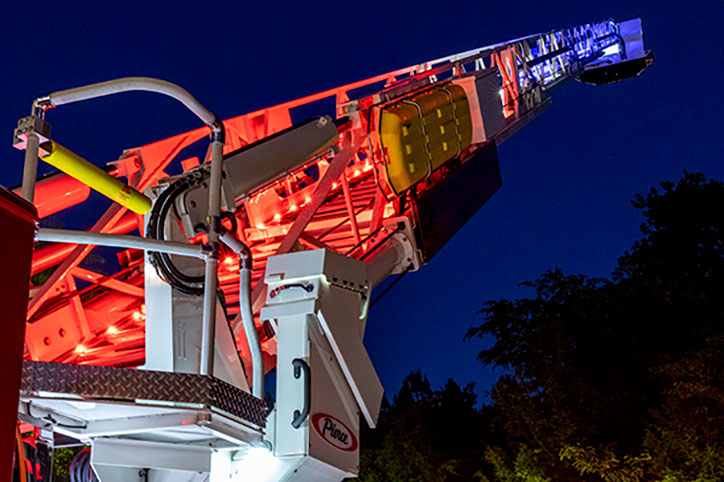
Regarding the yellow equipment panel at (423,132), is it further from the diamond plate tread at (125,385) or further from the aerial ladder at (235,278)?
the diamond plate tread at (125,385)

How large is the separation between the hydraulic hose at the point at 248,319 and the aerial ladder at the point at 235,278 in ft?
0.04

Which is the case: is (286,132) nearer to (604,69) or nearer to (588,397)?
(588,397)

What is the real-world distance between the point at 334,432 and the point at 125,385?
1621 millimetres

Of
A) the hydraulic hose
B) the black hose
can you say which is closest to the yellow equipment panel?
the black hose

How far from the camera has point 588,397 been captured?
56.2 feet

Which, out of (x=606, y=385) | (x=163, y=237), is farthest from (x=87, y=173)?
(x=606, y=385)

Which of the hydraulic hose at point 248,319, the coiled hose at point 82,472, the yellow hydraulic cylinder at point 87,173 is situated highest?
the yellow hydraulic cylinder at point 87,173

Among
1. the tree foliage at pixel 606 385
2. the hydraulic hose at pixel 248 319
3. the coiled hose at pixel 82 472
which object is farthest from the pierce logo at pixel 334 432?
the tree foliage at pixel 606 385

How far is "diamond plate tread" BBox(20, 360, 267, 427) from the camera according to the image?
10.8 ft

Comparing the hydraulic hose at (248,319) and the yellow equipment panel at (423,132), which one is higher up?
the yellow equipment panel at (423,132)

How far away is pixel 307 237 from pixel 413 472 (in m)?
14.2

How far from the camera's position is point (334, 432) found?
480cm

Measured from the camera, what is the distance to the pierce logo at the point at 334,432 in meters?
4.64

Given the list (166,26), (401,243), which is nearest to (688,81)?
(166,26)
